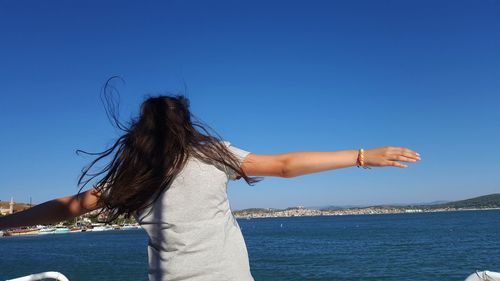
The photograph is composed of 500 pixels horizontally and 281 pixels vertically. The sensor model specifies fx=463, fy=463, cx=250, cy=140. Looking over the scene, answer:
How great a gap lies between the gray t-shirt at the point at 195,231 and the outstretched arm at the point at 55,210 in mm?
263

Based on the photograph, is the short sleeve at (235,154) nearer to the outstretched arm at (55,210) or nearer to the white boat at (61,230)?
the outstretched arm at (55,210)

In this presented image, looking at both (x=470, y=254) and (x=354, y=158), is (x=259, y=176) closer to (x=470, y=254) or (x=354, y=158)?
(x=354, y=158)

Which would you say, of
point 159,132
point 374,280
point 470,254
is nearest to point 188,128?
point 159,132

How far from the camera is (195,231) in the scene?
1519mm

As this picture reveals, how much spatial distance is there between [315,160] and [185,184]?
0.44 m

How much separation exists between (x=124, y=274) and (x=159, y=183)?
32.6 m

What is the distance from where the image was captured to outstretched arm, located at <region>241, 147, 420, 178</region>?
61.2 inches

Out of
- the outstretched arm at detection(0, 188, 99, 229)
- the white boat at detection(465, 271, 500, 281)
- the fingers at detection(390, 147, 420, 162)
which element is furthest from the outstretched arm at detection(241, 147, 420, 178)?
the white boat at detection(465, 271, 500, 281)

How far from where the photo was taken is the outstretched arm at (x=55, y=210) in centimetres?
167

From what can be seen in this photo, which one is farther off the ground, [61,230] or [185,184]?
[185,184]

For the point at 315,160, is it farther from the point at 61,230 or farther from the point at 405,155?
the point at 61,230

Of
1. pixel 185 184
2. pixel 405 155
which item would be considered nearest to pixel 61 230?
pixel 185 184

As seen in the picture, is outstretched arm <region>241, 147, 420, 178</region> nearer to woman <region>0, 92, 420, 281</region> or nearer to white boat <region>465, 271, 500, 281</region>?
woman <region>0, 92, 420, 281</region>

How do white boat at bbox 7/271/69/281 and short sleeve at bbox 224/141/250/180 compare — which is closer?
short sleeve at bbox 224/141/250/180
